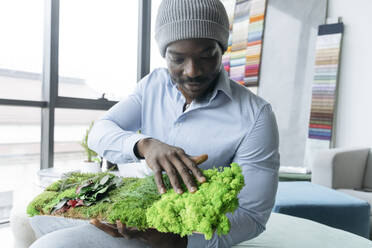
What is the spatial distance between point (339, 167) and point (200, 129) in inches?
87.0

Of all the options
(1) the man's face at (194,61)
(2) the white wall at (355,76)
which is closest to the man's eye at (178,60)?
(1) the man's face at (194,61)

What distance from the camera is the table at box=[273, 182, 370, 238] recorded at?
2.04 metres

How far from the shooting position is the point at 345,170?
2.88m

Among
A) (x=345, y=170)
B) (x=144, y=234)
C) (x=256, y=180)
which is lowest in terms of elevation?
(x=345, y=170)

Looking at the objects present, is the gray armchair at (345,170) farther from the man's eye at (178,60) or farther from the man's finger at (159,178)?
the man's finger at (159,178)

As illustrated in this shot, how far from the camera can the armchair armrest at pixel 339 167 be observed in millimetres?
2777

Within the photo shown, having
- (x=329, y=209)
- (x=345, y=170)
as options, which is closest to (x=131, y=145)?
(x=329, y=209)

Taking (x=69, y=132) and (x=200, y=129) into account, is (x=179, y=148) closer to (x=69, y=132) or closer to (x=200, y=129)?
(x=200, y=129)

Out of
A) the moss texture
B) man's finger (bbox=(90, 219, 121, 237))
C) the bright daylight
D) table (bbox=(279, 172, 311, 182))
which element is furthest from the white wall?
man's finger (bbox=(90, 219, 121, 237))

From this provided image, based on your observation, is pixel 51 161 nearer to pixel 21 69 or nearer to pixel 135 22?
pixel 21 69

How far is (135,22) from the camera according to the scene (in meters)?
4.51

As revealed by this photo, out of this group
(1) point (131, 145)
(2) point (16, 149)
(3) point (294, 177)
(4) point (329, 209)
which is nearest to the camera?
(1) point (131, 145)

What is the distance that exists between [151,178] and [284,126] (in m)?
3.26

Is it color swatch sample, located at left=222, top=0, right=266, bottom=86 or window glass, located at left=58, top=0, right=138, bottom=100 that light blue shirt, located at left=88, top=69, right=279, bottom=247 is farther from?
color swatch sample, located at left=222, top=0, right=266, bottom=86
